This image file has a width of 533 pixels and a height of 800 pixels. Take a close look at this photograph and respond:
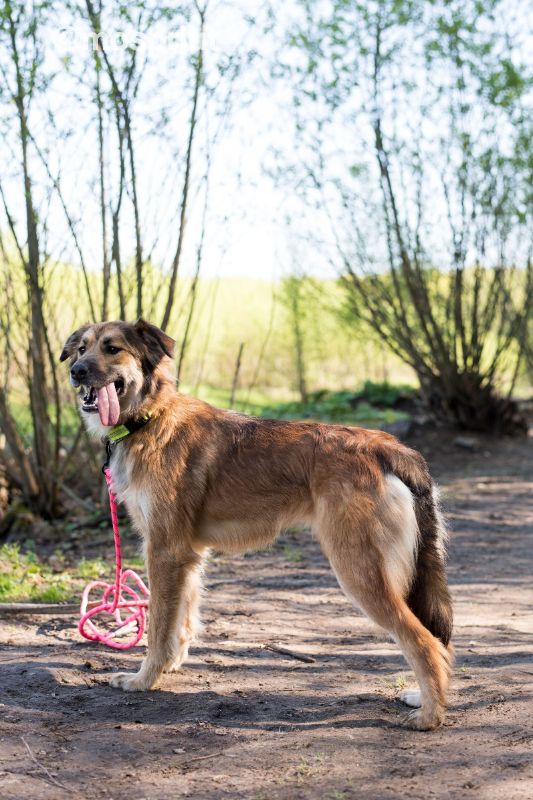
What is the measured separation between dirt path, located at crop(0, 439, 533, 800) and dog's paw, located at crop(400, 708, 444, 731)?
2.1 inches

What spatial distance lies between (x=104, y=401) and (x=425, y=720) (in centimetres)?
220

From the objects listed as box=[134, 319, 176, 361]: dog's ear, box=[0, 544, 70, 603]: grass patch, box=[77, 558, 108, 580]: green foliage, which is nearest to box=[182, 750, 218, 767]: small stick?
box=[134, 319, 176, 361]: dog's ear

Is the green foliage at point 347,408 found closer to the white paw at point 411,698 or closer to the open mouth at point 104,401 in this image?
the open mouth at point 104,401

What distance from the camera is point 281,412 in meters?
16.8

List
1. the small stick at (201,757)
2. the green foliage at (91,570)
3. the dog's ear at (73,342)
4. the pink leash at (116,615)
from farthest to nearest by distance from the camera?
the green foliage at (91,570) < the pink leash at (116,615) < the dog's ear at (73,342) < the small stick at (201,757)

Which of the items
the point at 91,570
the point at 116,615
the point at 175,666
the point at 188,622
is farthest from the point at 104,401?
the point at 91,570

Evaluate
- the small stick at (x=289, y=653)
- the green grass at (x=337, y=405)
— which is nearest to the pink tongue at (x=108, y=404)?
the small stick at (x=289, y=653)

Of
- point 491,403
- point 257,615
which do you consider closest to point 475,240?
point 491,403

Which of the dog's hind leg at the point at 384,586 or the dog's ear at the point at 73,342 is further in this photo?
the dog's ear at the point at 73,342

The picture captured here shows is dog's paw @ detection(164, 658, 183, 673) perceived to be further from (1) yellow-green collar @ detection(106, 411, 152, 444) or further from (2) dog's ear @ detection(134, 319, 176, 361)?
(2) dog's ear @ detection(134, 319, 176, 361)

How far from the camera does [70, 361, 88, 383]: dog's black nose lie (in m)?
4.31

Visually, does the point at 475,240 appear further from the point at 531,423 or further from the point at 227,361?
the point at 227,361

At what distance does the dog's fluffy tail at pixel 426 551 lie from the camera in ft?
13.1

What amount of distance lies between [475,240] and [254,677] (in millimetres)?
9597
